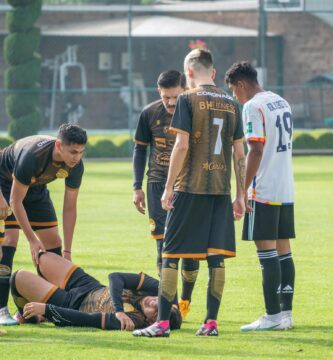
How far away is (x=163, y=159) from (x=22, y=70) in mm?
29029

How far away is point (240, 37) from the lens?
159 feet

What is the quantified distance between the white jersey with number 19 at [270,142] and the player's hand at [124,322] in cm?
136

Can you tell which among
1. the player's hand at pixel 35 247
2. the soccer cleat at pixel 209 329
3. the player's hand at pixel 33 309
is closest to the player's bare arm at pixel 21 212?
the player's hand at pixel 35 247

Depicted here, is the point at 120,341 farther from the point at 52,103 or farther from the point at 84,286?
the point at 52,103

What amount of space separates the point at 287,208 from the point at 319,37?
1526 inches

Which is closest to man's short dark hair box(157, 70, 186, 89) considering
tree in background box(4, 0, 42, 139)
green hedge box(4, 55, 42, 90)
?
tree in background box(4, 0, 42, 139)

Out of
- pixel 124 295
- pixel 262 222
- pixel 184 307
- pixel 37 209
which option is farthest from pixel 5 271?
pixel 262 222

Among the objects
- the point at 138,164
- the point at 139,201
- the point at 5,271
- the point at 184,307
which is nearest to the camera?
the point at 5,271

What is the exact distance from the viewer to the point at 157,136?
10.6m

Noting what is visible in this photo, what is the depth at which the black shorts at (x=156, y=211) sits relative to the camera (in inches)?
415

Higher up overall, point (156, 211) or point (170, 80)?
point (170, 80)

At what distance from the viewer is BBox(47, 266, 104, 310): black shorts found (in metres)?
9.70

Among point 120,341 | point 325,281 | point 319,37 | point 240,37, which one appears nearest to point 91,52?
point 240,37

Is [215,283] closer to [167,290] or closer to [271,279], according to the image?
[167,290]
